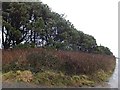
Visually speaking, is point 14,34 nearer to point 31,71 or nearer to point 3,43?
point 3,43

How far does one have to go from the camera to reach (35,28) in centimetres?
980

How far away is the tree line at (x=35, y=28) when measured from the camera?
9836 millimetres

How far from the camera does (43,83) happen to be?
25.2ft

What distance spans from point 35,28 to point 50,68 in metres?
2.00

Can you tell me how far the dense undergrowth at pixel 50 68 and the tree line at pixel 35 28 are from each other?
920 mm

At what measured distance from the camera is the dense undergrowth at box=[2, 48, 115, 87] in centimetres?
781

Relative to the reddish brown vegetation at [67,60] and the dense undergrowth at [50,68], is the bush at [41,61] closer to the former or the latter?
the dense undergrowth at [50,68]

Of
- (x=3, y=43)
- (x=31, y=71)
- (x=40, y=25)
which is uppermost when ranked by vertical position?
(x=40, y=25)

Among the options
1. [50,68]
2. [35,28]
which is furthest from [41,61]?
→ [35,28]

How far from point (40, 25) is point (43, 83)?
282 centimetres

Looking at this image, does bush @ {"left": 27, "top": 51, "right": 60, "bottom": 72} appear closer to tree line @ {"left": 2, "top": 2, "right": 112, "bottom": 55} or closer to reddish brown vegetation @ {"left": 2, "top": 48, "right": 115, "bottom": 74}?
reddish brown vegetation @ {"left": 2, "top": 48, "right": 115, "bottom": 74}

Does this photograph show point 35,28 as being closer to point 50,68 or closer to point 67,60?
point 67,60

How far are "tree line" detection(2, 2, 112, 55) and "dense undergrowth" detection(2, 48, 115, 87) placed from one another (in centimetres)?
92

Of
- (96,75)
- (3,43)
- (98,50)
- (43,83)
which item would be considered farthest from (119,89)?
(3,43)
